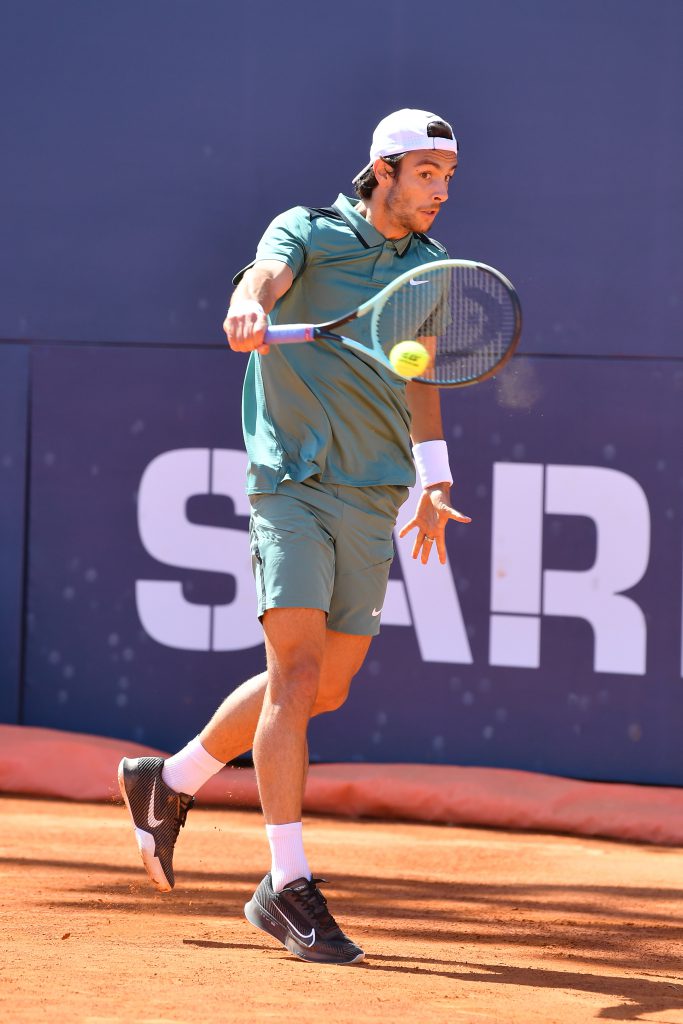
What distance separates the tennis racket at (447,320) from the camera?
9.62ft

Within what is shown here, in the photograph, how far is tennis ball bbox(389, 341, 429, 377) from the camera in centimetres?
292

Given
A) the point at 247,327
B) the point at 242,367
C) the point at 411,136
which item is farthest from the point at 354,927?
the point at 242,367

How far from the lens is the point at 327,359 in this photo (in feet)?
10.2

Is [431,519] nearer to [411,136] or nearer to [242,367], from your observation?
[411,136]

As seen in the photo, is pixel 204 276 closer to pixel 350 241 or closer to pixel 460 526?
pixel 460 526

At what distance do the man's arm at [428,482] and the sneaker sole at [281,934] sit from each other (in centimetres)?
84

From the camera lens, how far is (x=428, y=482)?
3.24m

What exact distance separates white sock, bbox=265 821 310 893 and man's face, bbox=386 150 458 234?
51.2 inches

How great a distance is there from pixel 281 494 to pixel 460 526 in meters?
2.03

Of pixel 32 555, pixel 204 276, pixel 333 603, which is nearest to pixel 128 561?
pixel 32 555

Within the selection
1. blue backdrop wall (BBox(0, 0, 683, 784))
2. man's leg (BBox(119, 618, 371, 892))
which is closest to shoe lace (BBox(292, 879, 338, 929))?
man's leg (BBox(119, 618, 371, 892))

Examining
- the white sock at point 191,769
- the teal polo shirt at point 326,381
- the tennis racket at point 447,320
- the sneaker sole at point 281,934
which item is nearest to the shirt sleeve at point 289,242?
the teal polo shirt at point 326,381

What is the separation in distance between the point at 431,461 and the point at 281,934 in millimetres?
1066

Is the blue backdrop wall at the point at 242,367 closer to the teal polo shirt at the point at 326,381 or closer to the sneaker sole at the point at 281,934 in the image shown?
the teal polo shirt at the point at 326,381
